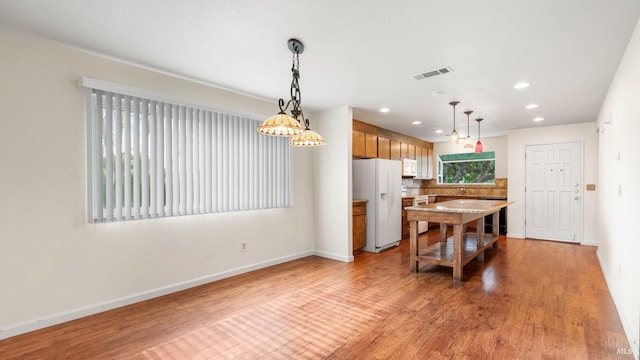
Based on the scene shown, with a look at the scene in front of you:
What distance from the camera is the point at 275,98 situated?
4.35m

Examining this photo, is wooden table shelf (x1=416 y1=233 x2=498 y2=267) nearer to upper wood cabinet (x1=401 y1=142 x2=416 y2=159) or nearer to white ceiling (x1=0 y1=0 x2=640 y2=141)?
white ceiling (x1=0 y1=0 x2=640 y2=141)

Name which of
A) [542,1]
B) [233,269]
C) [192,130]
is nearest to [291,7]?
[542,1]

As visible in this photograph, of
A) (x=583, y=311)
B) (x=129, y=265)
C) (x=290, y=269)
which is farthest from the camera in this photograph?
(x=290, y=269)

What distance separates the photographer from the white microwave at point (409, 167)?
279 inches

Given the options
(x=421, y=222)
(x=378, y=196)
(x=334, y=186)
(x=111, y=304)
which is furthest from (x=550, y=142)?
(x=111, y=304)

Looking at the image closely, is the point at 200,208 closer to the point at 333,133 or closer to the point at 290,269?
the point at 290,269

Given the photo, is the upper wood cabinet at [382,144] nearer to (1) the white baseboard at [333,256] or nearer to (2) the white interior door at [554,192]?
(1) the white baseboard at [333,256]

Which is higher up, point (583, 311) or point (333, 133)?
point (333, 133)

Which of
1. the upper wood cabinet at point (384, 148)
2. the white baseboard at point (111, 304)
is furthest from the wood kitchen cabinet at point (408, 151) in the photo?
the white baseboard at point (111, 304)

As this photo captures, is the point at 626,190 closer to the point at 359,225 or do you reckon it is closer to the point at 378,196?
the point at 378,196

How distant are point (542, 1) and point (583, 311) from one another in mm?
2751

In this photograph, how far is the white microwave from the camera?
708 cm

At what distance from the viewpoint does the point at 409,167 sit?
726 cm

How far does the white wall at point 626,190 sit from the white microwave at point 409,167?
3.88 metres
